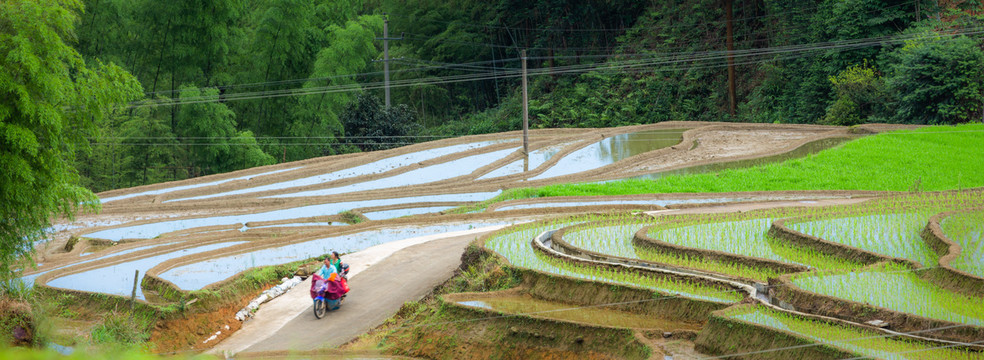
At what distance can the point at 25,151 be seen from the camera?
12742 mm

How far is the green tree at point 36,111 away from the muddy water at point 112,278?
1569 mm

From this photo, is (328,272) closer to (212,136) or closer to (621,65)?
(212,136)

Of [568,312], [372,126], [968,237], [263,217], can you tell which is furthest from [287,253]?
[372,126]

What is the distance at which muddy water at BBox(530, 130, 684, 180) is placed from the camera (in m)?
29.6

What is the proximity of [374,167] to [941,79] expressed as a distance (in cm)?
2106

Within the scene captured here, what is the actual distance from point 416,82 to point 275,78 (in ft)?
50.1

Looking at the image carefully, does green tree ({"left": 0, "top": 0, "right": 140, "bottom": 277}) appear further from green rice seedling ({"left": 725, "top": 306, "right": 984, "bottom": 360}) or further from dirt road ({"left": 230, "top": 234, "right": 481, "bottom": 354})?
green rice seedling ({"left": 725, "top": 306, "right": 984, "bottom": 360})

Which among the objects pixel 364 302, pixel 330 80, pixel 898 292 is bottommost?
pixel 364 302

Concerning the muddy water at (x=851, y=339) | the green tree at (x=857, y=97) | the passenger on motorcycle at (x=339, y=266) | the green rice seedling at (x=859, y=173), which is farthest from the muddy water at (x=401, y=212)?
the green tree at (x=857, y=97)

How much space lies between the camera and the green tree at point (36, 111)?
12305 millimetres

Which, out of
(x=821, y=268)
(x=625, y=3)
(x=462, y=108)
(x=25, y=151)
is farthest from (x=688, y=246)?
(x=462, y=108)

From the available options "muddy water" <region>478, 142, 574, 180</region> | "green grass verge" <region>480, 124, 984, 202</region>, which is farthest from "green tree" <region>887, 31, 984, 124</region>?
"muddy water" <region>478, 142, 574, 180</region>

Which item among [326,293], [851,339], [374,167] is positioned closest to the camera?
[851,339]

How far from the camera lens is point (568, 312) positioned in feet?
36.5
